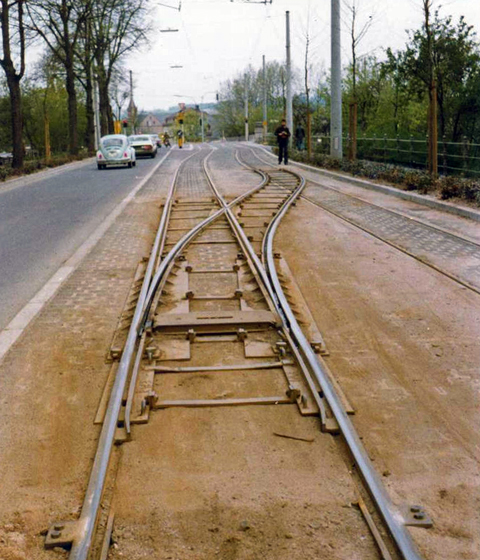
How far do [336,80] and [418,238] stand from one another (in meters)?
16.8

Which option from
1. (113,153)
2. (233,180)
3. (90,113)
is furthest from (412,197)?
(90,113)

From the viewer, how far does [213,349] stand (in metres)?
6.32

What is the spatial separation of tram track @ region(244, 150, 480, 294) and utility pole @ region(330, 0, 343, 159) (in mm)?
11116

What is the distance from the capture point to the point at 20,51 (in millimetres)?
32219

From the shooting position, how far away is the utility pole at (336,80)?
26719mm

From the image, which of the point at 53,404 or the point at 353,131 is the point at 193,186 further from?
the point at 53,404

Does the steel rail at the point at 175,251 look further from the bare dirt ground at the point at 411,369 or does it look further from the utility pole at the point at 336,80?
the utility pole at the point at 336,80

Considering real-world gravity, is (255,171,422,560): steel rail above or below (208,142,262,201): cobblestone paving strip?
below

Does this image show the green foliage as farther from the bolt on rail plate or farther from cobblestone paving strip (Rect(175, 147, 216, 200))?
the bolt on rail plate

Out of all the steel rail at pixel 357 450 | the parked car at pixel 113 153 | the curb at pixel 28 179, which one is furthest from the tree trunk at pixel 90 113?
the steel rail at pixel 357 450

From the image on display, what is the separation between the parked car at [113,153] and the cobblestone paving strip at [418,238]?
1793 centimetres

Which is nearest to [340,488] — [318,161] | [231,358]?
[231,358]

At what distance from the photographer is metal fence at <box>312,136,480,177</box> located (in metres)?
20.5

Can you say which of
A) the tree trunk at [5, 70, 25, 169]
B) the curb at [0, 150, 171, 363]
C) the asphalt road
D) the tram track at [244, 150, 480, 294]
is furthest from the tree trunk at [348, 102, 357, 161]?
the curb at [0, 150, 171, 363]
